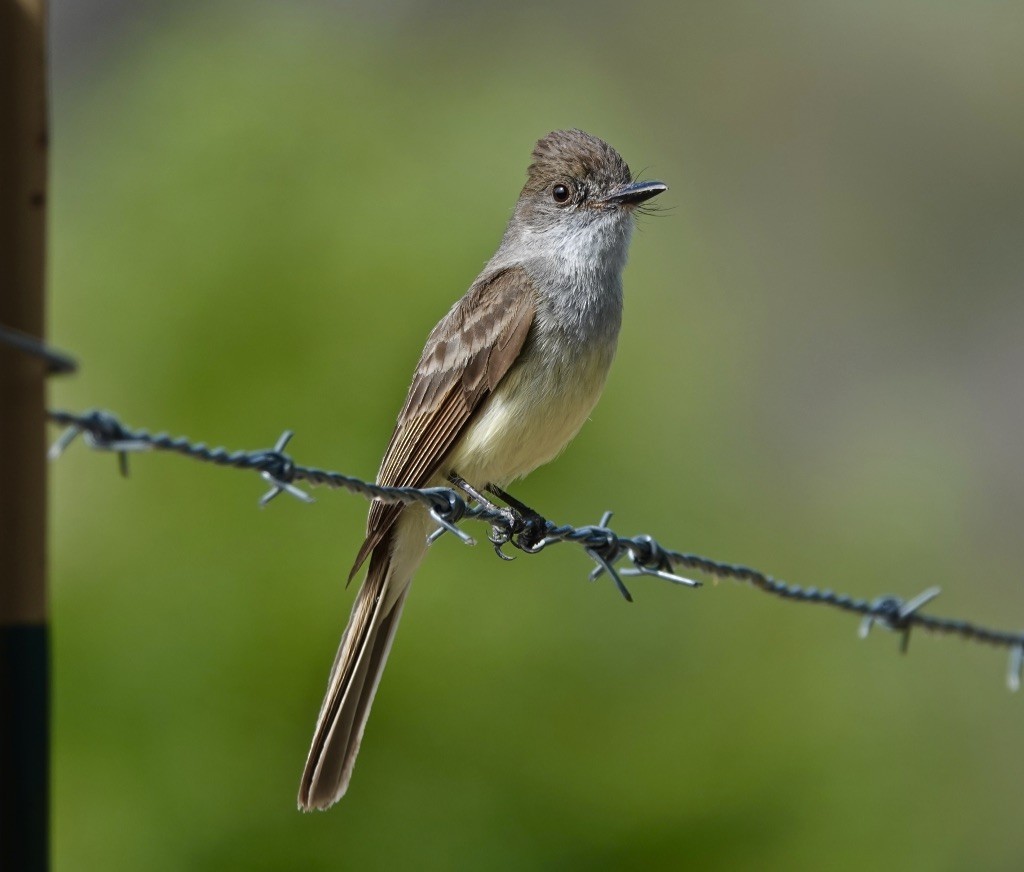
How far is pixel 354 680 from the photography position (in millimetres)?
3482

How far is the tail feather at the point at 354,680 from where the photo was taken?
3.24 metres

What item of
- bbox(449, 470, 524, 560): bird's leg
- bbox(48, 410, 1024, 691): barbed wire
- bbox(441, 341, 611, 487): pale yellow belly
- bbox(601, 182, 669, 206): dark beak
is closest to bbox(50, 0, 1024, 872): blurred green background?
bbox(601, 182, 669, 206): dark beak

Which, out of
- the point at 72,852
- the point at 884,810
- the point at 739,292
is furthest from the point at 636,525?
the point at 739,292

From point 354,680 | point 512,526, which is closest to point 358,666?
point 354,680

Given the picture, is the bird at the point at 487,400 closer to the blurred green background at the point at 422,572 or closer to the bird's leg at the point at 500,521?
the bird's leg at the point at 500,521

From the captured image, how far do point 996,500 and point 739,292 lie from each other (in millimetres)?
2465

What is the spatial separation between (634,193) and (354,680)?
1607mm

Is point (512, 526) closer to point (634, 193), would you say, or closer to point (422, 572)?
point (634, 193)

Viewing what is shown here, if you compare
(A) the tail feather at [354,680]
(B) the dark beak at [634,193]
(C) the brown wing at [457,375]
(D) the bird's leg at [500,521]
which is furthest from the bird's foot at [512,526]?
(B) the dark beak at [634,193]

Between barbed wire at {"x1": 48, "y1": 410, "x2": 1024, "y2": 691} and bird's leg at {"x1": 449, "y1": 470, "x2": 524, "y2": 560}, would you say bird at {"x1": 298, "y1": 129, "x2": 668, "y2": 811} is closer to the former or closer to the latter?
bird's leg at {"x1": 449, "y1": 470, "x2": 524, "y2": 560}

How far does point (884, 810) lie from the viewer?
17.3 ft

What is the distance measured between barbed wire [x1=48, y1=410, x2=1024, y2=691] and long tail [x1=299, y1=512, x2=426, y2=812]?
0.26m

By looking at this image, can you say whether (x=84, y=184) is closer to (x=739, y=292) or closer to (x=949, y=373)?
(x=739, y=292)

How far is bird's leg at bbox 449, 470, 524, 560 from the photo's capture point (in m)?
3.45
